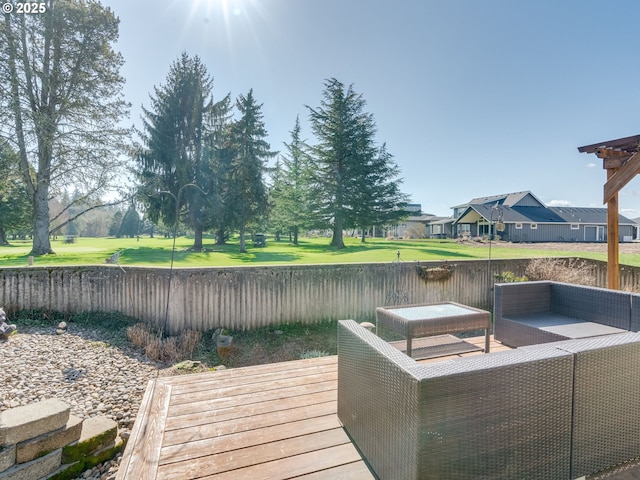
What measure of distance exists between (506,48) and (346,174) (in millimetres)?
11172

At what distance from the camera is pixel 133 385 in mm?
3850

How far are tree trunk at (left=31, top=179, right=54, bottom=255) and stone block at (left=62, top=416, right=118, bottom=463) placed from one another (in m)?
13.4

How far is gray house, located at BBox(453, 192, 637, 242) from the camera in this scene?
25766 millimetres

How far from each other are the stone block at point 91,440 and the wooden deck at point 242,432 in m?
0.48

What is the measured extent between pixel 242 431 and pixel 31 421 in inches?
58.2

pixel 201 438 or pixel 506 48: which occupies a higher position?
pixel 506 48

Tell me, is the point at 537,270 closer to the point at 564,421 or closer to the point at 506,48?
the point at 506,48

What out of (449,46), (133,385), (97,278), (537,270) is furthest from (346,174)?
(133,385)

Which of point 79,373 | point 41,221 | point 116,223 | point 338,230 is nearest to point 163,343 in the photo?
point 79,373

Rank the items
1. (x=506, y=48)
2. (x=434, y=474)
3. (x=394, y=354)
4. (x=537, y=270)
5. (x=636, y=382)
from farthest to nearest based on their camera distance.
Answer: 1. (x=506, y=48)
2. (x=537, y=270)
3. (x=636, y=382)
4. (x=394, y=354)
5. (x=434, y=474)

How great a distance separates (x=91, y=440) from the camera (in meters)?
2.51

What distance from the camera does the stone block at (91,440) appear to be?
238 cm

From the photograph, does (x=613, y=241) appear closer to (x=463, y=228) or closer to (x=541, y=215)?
(x=541, y=215)

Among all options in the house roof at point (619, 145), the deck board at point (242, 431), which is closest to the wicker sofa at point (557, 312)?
the deck board at point (242, 431)
